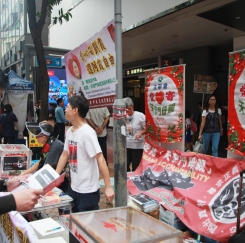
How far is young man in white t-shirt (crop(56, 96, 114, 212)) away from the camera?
2871mm

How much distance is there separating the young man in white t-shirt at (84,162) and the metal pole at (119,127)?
46cm

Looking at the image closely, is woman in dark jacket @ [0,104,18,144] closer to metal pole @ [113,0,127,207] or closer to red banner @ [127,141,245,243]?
red banner @ [127,141,245,243]

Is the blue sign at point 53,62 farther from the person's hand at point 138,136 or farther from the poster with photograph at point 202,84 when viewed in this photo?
the person's hand at point 138,136

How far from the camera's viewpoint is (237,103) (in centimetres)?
360

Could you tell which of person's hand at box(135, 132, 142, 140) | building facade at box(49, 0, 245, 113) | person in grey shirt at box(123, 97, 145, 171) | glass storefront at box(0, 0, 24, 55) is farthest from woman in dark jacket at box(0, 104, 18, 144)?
glass storefront at box(0, 0, 24, 55)

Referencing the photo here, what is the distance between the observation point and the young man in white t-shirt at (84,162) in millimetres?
2871

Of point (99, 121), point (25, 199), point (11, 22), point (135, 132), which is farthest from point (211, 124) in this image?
point (11, 22)

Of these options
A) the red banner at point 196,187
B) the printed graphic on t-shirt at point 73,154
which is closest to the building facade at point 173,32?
the red banner at point 196,187

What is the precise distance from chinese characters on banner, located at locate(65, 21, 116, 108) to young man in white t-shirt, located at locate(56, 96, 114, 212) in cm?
68

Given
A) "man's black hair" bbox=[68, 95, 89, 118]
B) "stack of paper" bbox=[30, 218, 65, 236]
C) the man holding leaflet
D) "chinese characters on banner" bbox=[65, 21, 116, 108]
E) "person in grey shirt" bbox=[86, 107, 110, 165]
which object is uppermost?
"chinese characters on banner" bbox=[65, 21, 116, 108]

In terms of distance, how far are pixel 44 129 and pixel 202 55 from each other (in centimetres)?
858

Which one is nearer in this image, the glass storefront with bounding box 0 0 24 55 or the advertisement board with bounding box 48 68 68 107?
the advertisement board with bounding box 48 68 68 107

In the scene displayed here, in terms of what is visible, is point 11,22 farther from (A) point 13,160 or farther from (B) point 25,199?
(B) point 25,199

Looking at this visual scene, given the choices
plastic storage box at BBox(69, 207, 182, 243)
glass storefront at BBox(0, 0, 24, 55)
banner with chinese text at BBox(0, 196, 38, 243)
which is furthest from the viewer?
glass storefront at BBox(0, 0, 24, 55)
